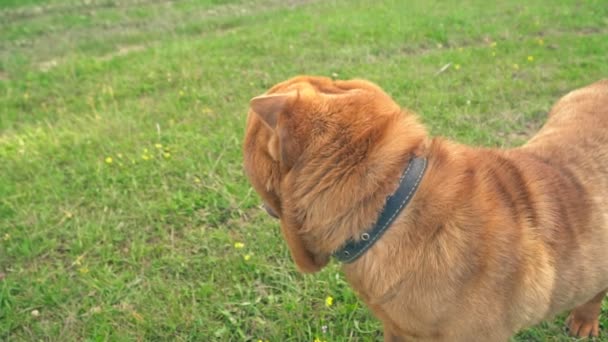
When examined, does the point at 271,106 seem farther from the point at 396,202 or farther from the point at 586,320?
the point at 586,320

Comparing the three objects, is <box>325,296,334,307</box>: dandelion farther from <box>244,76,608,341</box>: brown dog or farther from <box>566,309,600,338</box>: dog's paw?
<box>566,309,600,338</box>: dog's paw

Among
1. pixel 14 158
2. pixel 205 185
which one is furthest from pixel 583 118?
pixel 14 158

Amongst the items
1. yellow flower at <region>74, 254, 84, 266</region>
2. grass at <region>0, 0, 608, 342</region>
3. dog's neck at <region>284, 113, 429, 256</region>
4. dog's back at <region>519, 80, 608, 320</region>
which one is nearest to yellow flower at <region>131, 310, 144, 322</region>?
grass at <region>0, 0, 608, 342</region>

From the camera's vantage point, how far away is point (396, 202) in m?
2.04

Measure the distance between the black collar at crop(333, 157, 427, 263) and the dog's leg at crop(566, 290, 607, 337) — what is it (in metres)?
1.70

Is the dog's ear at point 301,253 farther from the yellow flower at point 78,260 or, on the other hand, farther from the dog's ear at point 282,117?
the yellow flower at point 78,260

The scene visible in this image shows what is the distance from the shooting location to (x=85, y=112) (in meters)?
5.79

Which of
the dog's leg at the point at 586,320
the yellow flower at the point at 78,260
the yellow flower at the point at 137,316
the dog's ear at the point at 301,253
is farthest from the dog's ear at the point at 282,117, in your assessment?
the yellow flower at the point at 78,260

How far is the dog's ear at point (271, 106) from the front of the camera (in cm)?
196

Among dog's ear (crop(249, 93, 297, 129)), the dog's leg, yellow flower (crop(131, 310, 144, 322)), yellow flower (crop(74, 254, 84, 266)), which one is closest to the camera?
dog's ear (crop(249, 93, 297, 129))

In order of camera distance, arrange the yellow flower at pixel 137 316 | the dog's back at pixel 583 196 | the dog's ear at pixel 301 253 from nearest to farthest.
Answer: the dog's ear at pixel 301 253 → the dog's back at pixel 583 196 → the yellow flower at pixel 137 316

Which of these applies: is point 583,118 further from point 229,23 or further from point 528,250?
point 229,23

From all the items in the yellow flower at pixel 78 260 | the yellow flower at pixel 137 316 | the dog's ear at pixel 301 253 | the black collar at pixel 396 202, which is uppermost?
the black collar at pixel 396 202

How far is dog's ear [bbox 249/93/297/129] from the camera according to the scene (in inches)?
77.3
